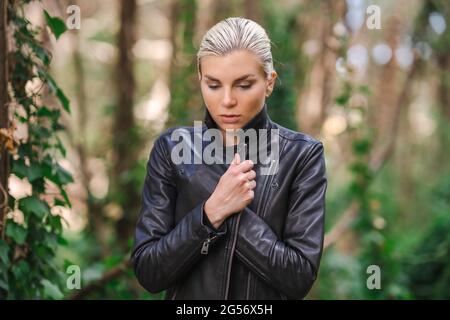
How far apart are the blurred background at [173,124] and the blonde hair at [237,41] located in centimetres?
107

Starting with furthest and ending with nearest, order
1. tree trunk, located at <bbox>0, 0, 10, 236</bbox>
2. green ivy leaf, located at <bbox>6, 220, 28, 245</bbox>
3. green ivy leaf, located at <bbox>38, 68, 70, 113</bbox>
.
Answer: green ivy leaf, located at <bbox>38, 68, 70, 113</bbox> → green ivy leaf, located at <bbox>6, 220, 28, 245</bbox> → tree trunk, located at <bbox>0, 0, 10, 236</bbox>

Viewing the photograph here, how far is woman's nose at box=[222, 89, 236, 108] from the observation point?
2014 mm

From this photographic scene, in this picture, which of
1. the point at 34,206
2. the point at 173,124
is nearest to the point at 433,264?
the point at 173,124

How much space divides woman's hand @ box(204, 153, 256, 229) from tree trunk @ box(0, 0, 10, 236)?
3.96 ft

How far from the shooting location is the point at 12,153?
Result: 2910 millimetres

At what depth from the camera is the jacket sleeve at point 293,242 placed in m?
1.97

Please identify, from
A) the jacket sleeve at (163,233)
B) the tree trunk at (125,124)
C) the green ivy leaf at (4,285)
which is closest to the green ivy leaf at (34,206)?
the green ivy leaf at (4,285)

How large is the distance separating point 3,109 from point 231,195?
4.37 ft

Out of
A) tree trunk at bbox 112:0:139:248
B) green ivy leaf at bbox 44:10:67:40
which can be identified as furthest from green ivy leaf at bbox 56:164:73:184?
tree trunk at bbox 112:0:139:248

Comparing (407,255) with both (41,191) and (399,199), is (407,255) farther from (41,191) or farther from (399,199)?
(399,199)

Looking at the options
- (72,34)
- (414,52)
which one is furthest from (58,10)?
(414,52)

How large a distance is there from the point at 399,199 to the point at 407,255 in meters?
7.26

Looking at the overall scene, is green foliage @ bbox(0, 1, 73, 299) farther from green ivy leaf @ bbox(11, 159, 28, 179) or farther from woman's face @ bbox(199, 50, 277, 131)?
woman's face @ bbox(199, 50, 277, 131)

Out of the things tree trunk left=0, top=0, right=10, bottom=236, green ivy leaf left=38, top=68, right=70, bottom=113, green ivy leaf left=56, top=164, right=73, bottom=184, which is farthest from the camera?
green ivy leaf left=56, top=164, right=73, bottom=184
